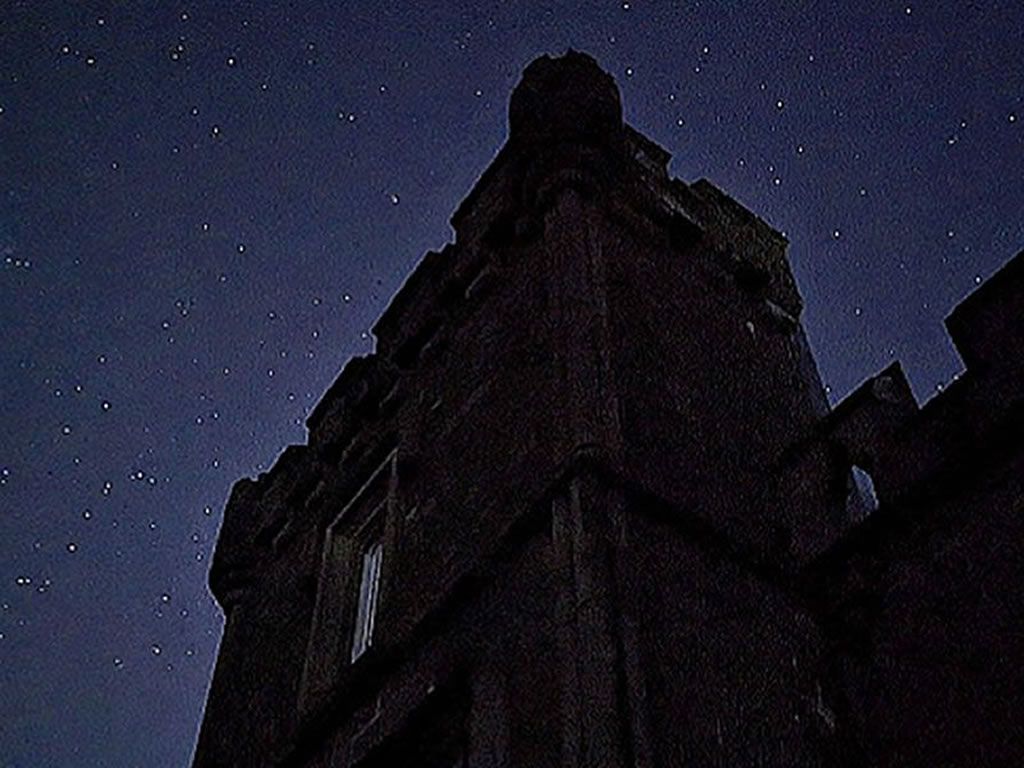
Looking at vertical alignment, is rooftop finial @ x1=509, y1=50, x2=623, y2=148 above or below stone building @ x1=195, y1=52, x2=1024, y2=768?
above

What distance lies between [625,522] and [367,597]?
358 cm

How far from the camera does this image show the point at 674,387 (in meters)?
7.30

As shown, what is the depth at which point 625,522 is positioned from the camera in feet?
19.2

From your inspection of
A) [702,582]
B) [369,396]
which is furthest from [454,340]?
[702,582]

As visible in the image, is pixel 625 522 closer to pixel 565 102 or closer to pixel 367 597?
pixel 367 597

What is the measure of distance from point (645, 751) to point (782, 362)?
15.5 ft

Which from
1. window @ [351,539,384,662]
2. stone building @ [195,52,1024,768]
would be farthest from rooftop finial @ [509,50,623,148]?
window @ [351,539,384,662]

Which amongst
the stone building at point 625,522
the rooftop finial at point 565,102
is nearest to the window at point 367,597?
the stone building at point 625,522

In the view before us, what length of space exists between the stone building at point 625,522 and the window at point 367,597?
0.03m

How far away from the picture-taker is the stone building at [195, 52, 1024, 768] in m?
5.43

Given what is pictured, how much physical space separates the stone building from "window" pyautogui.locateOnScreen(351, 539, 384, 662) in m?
0.03

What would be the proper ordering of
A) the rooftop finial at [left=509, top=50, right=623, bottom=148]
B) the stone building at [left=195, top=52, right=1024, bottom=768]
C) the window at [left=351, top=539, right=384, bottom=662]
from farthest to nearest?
the rooftop finial at [left=509, top=50, right=623, bottom=148] < the window at [left=351, top=539, right=384, bottom=662] < the stone building at [left=195, top=52, right=1024, bottom=768]

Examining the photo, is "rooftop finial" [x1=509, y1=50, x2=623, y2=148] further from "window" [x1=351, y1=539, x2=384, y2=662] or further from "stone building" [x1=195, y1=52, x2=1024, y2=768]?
"window" [x1=351, y1=539, x2=384, y2=662]

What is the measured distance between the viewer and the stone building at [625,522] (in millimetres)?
5430
